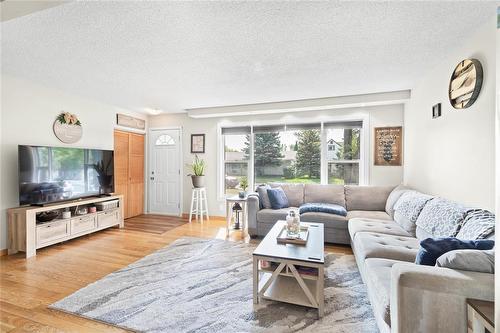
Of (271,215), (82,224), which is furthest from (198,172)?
(82,224)

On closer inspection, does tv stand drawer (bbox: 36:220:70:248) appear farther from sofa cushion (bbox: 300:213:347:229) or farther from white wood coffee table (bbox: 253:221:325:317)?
sofa cushion (bbox: 300:213:347:229)

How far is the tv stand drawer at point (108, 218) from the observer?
4.00 m

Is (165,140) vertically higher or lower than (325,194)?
higher

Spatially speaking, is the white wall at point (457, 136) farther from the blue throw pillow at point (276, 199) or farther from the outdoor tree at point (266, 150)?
the outdoor tree at point (266, 150)

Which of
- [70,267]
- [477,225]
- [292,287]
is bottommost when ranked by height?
[70,267]

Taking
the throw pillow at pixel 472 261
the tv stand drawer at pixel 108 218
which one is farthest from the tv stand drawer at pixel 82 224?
the throw pillow at pixel 472 261

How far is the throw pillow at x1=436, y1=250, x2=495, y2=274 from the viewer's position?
4.01 feet

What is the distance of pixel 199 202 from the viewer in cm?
512

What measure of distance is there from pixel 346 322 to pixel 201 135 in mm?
4346

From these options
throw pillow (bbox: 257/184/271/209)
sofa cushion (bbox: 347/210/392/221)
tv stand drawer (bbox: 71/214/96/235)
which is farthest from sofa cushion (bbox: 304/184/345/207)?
tv stand drawer (bbox: 71/214/96/235)

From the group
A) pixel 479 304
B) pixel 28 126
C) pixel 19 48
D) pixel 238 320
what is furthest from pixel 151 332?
pixel 28 126

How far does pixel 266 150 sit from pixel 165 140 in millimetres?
2434

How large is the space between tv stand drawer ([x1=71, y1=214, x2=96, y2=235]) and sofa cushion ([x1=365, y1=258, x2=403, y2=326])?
158 inches

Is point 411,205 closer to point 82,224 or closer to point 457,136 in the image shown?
point 457,136
